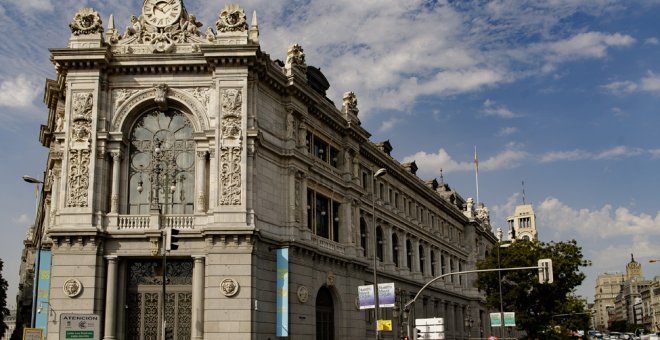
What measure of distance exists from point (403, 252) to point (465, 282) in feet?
84.5

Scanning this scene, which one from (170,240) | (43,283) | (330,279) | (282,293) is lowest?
(282,293)

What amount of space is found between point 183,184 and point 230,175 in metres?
3.06

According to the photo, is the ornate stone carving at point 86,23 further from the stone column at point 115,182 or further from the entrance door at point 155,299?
the entrance door at point 155,299

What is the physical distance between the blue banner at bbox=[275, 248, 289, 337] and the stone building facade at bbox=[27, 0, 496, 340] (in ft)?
0.21

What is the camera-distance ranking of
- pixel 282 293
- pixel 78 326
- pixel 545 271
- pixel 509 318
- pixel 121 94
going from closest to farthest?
pixel 78 326 → pixel 545 271 → pixel 121 94 → pixel 282 293 → pixel 509 318

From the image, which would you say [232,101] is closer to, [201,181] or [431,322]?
[201,181]

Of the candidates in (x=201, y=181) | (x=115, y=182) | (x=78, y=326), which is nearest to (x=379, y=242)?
(x=201, y=181)

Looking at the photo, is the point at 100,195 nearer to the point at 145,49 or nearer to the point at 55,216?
the point at 55,216

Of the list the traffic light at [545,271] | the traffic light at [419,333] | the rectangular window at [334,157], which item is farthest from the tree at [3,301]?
the traffic light at [545,271]

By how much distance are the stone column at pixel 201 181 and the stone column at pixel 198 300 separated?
2866 millimetres

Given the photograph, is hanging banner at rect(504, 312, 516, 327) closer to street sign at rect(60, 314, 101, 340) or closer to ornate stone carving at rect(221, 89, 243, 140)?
ornate stone carving at rect(221, 89, 243, 140)

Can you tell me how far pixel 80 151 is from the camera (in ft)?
135

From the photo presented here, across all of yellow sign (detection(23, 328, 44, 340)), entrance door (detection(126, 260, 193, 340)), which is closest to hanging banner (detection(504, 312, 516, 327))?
entrance door (detection(126, 260, 193, 340))

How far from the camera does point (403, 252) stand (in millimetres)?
70250
